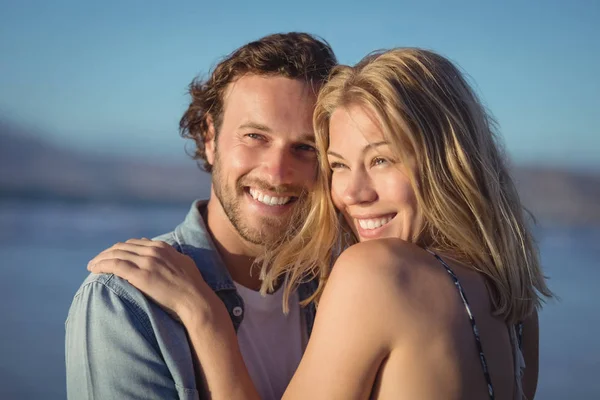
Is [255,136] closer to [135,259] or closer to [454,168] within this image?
[135,259]

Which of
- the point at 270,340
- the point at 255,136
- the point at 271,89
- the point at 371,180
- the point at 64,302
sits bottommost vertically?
the point at 64,302

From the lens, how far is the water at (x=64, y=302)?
589 centimetres

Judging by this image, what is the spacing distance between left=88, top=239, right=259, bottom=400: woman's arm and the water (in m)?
3.37

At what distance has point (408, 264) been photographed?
7.13 ft

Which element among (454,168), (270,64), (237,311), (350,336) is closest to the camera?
(350,336)

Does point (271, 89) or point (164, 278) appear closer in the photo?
point (164, 278)

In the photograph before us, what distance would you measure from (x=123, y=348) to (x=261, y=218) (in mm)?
1067

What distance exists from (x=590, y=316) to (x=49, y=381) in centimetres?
592

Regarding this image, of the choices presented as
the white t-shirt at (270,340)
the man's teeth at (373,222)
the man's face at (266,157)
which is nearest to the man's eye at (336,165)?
the man's teeth at (373,222)

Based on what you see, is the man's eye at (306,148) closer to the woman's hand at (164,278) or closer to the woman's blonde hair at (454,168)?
the woman's blonde hair at (454,168)

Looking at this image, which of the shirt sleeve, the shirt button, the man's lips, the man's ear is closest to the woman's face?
the man's lips

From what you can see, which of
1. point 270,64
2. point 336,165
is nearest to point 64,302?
point 270,64

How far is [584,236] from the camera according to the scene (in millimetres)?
14953

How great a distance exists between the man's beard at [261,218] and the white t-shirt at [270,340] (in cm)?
27
